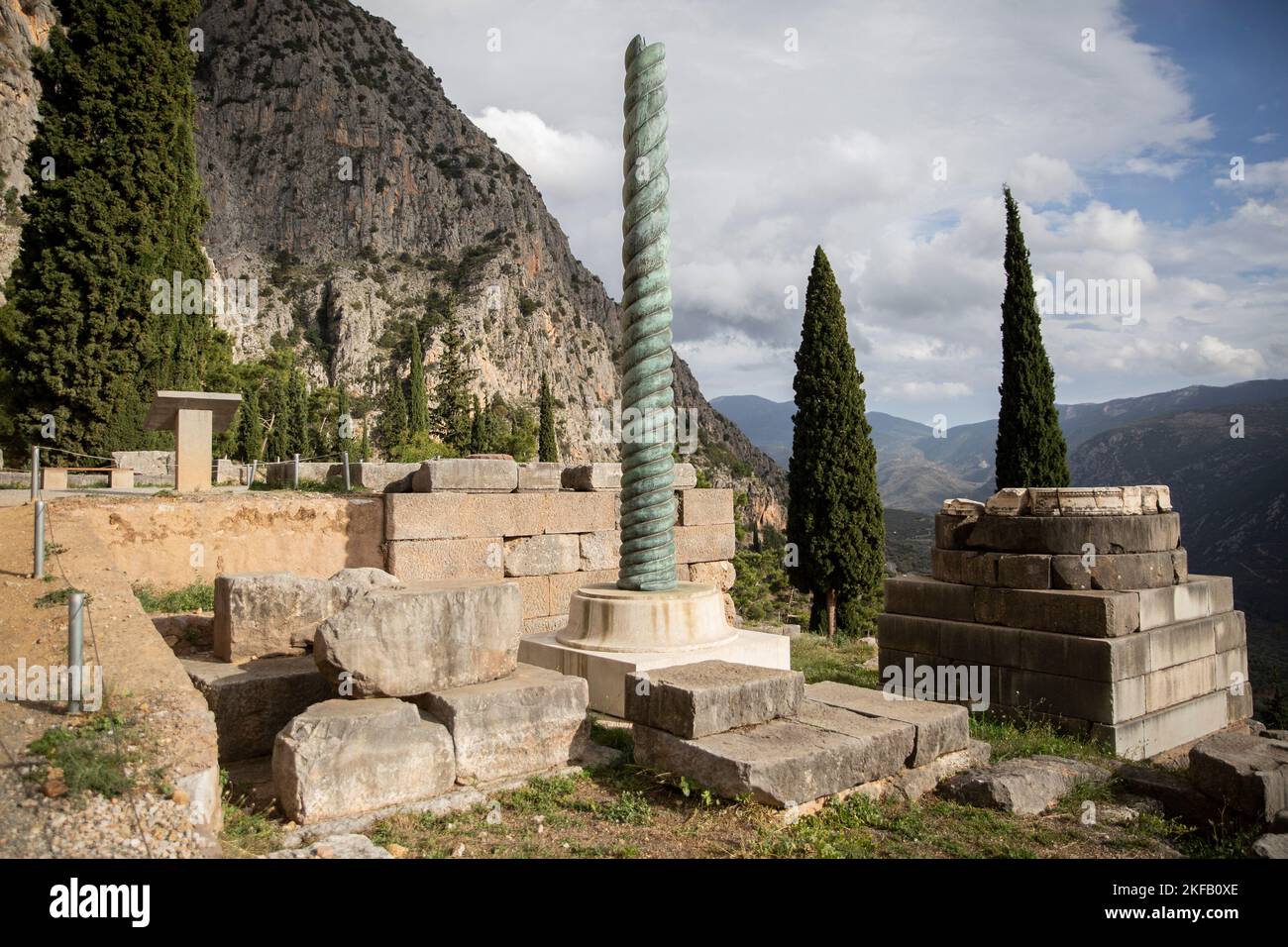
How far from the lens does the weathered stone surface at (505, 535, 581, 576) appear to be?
8977 mm

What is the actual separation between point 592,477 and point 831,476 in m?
10.9

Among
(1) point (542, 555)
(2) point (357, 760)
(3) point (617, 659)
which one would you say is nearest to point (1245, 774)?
(3) point (617, 659)

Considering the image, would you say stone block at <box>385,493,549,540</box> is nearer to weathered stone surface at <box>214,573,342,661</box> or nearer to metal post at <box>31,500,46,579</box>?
weathered stone surface at <box>214,573,342,661</box>

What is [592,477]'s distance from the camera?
9609 millimetres

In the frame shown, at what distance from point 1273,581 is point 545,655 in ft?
232

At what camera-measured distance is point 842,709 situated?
5473mm

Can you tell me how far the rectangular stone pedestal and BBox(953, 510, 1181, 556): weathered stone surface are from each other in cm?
313

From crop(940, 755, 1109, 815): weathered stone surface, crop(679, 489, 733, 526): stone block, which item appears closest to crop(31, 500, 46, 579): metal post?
crop(679, 489, 733, 526): stone block

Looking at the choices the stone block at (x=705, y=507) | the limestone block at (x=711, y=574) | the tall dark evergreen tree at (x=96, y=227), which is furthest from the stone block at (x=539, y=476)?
the tall dark evergreen tree at (x=96, y=227)

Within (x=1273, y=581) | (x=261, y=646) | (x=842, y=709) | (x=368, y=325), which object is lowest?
(x=1273, y=581)

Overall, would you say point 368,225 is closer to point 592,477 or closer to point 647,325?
point 592,477
